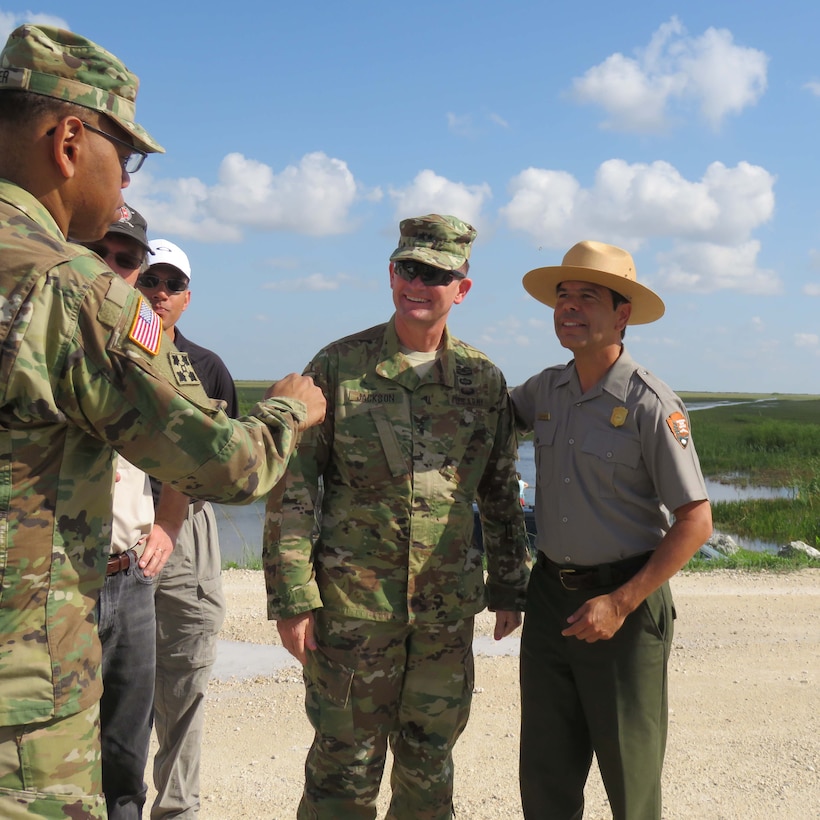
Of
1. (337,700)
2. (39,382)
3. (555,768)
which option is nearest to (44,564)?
(39,382)

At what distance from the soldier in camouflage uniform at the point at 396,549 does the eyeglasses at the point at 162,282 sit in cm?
82

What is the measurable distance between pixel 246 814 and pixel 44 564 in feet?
8.33

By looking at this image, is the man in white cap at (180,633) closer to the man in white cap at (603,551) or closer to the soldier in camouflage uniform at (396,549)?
the soldier in camouflage uniform at (396,549)

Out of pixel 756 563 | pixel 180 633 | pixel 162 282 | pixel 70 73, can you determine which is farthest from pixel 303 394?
pixel 756 563

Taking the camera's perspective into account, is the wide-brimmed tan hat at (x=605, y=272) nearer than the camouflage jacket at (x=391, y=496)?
No

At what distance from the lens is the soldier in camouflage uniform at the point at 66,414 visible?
1.87 m

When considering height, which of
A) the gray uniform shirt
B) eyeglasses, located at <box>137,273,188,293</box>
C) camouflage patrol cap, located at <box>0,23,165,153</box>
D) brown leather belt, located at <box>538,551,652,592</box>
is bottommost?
brown leather belt, located at <box>538,551,652,592</box>

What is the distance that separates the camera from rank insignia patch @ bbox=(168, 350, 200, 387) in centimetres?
202

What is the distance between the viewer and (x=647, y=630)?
3.22m

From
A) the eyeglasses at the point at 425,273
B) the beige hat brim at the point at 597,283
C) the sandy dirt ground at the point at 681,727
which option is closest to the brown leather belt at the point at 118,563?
the eyeglasses at the point at 425,273

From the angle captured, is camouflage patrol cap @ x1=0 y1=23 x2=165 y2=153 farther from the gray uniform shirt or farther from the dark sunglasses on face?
the gray uniform shirt

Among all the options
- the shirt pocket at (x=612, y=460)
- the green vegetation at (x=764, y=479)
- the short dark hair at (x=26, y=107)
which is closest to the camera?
the short dark hair at (x=26, y=107)

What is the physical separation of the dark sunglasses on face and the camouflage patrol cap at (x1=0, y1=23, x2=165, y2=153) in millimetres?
1120

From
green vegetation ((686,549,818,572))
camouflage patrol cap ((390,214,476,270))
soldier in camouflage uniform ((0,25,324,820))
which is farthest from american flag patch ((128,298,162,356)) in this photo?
green vegetation ((686,549,818,572))
